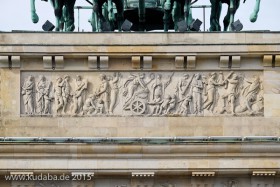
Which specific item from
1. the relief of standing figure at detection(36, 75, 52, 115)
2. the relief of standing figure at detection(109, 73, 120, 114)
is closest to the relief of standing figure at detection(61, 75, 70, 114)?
the relief of standing figure at detection(36, 75, 52, 115)

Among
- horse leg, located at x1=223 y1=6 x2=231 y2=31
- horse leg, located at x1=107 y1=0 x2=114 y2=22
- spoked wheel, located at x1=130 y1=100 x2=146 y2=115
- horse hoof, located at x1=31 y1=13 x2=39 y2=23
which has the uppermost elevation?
horse leg, located at x1=107 y1=0 x2=114 y2=22

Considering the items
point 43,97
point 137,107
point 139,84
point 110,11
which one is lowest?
point 137,107

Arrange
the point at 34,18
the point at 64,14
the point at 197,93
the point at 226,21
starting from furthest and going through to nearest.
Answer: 1. the point at 34,18
2. the point at 226,21
3. the point at 64,14
4. the point at 197,93

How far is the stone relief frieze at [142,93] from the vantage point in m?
36.6

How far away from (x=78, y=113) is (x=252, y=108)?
3.79 meters

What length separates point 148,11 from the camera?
44344mm

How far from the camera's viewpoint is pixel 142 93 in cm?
3666

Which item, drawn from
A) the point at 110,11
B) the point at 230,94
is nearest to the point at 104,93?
the point at 230,94

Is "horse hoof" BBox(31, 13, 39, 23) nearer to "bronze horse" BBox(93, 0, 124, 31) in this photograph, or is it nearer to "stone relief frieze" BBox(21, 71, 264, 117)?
"bronze horse" BBox(93, 0, 124, 31)

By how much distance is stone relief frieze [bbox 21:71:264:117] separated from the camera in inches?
1442

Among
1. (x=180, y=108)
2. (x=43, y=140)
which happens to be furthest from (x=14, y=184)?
(x=180, y=108)

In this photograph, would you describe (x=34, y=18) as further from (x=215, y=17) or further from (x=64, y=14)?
(x=215, y=17)

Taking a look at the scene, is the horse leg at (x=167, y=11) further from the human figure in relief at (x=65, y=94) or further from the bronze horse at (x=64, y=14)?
the human figure in relief at (x=65, y=94)

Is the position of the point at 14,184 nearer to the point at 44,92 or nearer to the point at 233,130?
the point at 44,92
